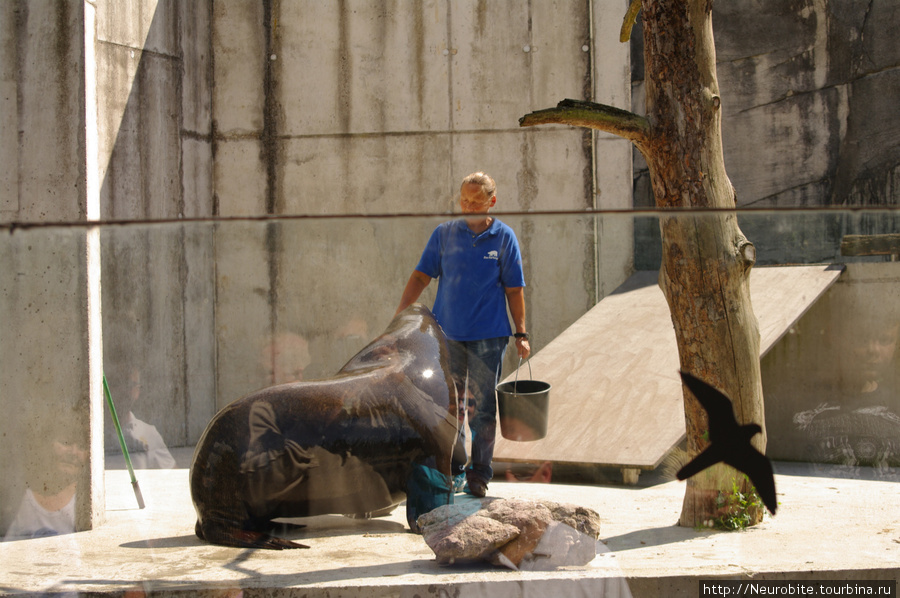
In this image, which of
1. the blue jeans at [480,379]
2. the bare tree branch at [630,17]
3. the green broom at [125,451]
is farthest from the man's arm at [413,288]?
the bare tree branch at [630,17]

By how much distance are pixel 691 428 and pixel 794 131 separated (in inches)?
236

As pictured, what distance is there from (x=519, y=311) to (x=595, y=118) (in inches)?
40.8

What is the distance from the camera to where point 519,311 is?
2.62 meters

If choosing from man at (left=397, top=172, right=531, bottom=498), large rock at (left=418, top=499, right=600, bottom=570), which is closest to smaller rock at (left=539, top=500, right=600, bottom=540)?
large rock at (left=418, top=499, right=600, bottom=570)

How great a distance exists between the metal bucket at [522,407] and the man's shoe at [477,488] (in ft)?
0.59

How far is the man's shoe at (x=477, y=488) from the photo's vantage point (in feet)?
8.74

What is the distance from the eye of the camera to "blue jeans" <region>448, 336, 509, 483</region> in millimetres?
2553

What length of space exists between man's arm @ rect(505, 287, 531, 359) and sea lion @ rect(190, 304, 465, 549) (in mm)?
242

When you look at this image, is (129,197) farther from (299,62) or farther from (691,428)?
(691,428)

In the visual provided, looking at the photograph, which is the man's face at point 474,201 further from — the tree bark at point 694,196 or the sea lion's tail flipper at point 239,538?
the sea lion's tail flipper at point 239,538

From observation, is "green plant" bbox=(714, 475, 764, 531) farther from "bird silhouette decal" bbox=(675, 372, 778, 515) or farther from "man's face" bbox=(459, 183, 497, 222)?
"man's face" bbox=(459, 183, 497, 222)

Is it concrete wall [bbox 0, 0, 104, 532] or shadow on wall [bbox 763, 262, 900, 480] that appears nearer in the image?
shadow on wall [bbox 763, 262, 900, 480]

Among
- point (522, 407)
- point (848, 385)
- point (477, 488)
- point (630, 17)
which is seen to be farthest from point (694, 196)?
point (477, 488)

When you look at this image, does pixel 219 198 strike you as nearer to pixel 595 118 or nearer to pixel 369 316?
pixel 369 316
